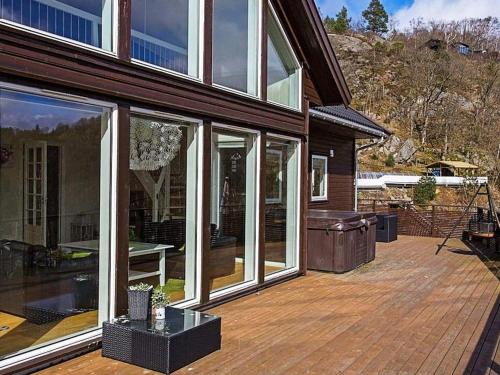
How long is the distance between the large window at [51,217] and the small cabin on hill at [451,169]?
26486 millimetres

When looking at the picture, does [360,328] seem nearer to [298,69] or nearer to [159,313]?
[159,313]

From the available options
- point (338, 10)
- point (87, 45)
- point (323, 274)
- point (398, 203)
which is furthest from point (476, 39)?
point (87, 45)

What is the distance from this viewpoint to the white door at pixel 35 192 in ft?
14.9

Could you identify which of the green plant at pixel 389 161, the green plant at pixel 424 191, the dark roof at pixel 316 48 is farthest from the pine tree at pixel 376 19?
the dark roof at pixel 316 48

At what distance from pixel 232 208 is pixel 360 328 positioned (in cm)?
184

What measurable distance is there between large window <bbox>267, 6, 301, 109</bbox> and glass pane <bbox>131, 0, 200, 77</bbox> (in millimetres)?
1442

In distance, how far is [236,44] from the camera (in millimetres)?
5250

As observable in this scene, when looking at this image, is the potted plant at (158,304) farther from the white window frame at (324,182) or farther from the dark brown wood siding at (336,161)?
the white window frame at (324,182)

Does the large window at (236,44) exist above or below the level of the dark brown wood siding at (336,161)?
above

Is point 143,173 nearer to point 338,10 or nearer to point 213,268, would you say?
point 213,268

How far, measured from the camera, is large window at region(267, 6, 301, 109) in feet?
19.2

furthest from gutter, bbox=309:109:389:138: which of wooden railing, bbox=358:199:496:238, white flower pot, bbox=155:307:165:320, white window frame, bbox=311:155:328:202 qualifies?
white flower pot, bbox=155:307:165:320

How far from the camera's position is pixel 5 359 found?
3.07 meters

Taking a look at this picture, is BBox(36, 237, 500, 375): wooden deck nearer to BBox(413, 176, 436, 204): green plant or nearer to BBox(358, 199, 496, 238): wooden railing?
BBox(358, 199, 496, 238): wooden railing
